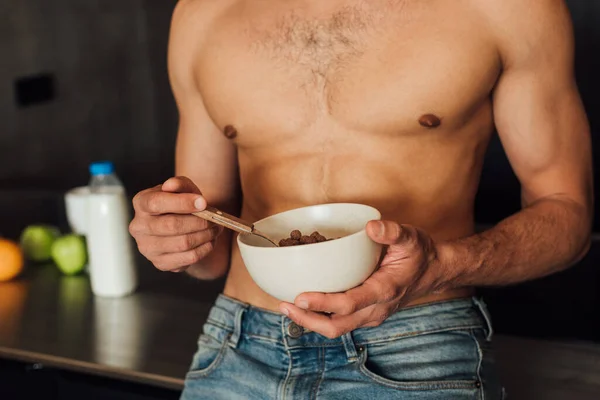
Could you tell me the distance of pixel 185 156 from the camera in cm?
120

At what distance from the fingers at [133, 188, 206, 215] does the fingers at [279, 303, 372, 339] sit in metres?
0.15

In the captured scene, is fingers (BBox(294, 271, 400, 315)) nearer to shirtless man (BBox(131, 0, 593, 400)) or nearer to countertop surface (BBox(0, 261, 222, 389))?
shirtless man (BBox(131, 0, 593, 400))

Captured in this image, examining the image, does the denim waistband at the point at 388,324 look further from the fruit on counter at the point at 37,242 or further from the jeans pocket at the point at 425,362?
the fruit on counter at the point at 37,242

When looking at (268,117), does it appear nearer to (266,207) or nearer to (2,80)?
(266,207)

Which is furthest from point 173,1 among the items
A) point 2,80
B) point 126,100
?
point 2,80

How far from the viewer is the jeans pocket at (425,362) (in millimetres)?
923

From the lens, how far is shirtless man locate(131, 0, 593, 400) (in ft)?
3.09

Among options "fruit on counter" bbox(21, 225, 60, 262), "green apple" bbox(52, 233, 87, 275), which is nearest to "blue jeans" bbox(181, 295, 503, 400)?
"green apple" bbox(52, 233, 87, 275)

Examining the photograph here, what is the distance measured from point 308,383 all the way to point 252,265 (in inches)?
10.2

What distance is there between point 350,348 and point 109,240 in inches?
31.5

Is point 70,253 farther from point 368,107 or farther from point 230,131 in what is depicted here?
point 368,107

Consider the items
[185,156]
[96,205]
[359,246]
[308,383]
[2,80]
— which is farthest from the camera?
[2,80]

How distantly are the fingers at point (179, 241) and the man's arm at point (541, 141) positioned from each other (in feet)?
1.10

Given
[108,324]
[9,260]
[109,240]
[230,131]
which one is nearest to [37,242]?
[9,260]
